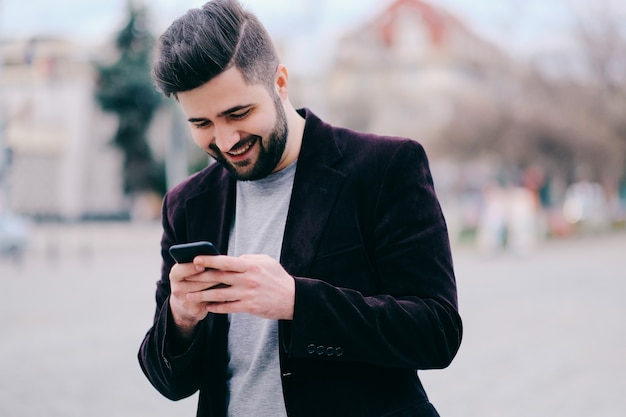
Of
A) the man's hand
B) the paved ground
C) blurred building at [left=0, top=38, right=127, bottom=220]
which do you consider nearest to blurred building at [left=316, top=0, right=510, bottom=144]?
blurred building at [left=0, top=38, right=127, bottom=220]

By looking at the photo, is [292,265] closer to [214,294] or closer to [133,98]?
[214,294]

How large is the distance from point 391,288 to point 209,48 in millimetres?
684

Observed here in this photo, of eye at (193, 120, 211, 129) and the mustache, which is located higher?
eye at (193, 120, 211, 129)

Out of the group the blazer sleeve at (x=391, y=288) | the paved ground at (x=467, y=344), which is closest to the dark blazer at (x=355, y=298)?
the blazer sleeve at (x=391, y=288)

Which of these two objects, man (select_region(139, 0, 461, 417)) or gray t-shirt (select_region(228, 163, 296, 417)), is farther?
gray t-shirt (select_region(228, 163, 296, 417))

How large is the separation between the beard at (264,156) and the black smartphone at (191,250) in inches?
13.5

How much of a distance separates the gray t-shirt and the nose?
189 mm

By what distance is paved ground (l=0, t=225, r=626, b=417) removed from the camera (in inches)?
245

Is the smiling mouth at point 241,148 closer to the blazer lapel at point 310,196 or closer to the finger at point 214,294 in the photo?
the blazer lapel at point 310,196

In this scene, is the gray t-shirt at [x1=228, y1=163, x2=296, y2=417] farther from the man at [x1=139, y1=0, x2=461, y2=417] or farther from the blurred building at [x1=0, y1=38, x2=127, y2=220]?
the blurred building at [x1=0, y1=38, x2=127, y2=220]

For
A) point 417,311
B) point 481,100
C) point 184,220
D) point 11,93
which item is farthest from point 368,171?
point 11,93

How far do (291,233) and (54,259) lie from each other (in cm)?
1873

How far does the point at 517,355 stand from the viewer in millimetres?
7664

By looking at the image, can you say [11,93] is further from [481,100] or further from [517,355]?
[517,355]
